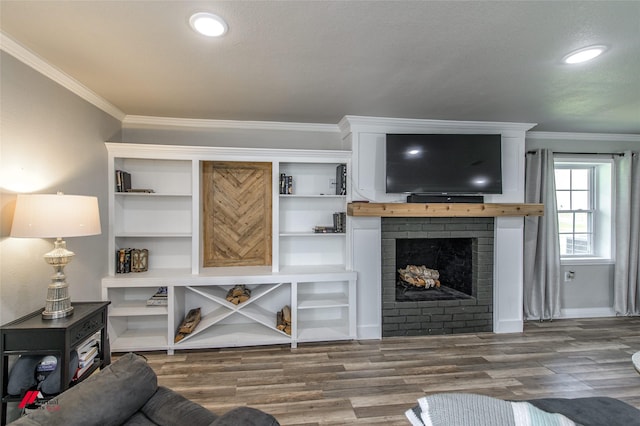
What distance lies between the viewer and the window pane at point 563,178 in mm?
4043

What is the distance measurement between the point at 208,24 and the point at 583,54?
89.0 inches

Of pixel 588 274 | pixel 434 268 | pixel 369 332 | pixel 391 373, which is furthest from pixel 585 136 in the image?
pixel 391 373

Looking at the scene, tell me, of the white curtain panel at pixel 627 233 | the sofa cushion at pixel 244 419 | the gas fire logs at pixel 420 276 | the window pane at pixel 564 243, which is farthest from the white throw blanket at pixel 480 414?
the white curtain panel at pixel 627 233

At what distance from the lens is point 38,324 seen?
1782 mm

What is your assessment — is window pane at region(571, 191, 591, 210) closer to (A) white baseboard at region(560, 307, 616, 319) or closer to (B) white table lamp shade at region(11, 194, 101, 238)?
(A) white baseboard at region(560, 307, 616, 319)

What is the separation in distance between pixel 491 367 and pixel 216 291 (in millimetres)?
2807

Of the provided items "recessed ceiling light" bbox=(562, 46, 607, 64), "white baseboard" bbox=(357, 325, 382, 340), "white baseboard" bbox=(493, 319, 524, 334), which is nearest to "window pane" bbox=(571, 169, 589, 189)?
"white baseboard" bbox=(493, 319, 524, 334)

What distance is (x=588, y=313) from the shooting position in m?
3.98

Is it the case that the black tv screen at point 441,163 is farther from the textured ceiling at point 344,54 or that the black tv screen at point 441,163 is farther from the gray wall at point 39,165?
the gray wall at point 39,165

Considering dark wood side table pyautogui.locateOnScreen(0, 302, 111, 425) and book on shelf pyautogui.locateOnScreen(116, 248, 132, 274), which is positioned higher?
book on shelf pyautogui.locateOnScreen(116, 248, 132, 274)

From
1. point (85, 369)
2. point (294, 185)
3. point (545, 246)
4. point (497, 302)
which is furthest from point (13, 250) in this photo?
point (545, 246)

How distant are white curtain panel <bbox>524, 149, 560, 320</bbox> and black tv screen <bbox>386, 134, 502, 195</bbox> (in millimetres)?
865

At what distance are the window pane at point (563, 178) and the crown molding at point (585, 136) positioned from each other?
1.38 feet

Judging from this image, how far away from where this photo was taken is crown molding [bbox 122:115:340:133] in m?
3.27
